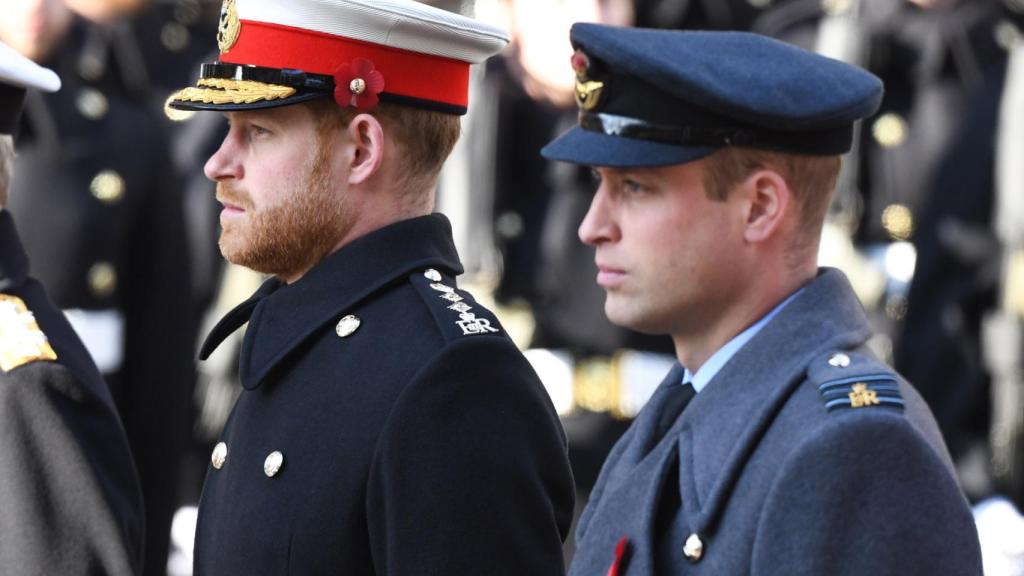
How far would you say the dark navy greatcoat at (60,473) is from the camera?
3.51 meters

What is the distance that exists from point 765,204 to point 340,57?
784mm

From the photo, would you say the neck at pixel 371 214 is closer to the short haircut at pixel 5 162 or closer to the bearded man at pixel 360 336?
the bearded man at pixel 360 336

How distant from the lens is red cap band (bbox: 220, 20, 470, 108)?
3297 millimetres

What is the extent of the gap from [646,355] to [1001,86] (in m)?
1.51

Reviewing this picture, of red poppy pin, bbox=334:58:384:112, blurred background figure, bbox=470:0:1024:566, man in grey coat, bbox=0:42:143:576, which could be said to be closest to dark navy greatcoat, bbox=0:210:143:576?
man in grey coat, bbox=0:42:143:576

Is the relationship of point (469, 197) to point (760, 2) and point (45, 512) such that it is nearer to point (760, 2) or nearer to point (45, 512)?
point (760, 2)

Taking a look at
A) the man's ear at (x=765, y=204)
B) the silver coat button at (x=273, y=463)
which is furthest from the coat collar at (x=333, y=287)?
the man's ear at (x=765, y=204)

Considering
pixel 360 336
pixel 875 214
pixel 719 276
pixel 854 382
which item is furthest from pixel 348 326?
pixel 875 214

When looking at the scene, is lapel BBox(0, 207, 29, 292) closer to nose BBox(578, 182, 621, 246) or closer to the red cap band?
the red cap band

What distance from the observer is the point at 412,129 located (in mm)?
3346

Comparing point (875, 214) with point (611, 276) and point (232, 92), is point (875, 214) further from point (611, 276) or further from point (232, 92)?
point (611, 276)

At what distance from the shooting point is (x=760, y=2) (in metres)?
8.29

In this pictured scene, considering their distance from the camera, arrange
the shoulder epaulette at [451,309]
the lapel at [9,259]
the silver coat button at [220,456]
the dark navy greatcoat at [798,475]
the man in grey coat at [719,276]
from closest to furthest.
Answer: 1. the dark navy greatcoat at [798,475]
2. the man in grey coat at [719,276]
3. the shoulder epaulette at [451,309]
4. the silver coat button at [220,456]
5. the lapel at [9,259]

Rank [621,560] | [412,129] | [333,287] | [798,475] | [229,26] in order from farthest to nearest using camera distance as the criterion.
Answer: [229,26] → [412,129] → [333,287] → [621,560] → [798,475]
